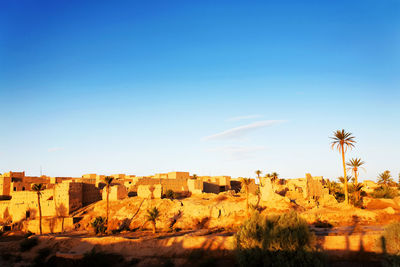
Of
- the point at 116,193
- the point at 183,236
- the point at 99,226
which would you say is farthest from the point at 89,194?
the point at 183,236

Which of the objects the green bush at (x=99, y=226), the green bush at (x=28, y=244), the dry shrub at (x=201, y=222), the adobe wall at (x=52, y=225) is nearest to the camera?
the green bush at (x=28, y=244)

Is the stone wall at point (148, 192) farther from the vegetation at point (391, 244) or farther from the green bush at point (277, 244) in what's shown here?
the vegetation at point (391, 244)

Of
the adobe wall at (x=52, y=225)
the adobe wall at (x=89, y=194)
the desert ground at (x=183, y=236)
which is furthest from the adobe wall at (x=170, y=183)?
the adobe wall at (x=52, y=225)

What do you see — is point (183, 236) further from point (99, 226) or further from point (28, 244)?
point (28, 244)

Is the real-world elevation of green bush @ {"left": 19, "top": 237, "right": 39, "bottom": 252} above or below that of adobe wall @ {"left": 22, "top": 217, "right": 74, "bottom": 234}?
below

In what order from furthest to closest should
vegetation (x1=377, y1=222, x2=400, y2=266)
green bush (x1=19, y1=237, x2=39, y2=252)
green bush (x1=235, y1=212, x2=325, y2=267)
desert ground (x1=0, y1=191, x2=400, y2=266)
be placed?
green bush (x1=19, y1=237, x2=39, y2=252) < desert ground (x1=0, y1=191, x2=400, y2=266) < green bush (x1=235, y1=212, x2=325, y2=267) < vegetation (x1=377, y1=222, x2=400, y2=266)

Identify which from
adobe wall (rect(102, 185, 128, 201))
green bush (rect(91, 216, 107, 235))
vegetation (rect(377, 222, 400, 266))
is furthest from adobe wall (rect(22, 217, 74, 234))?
vegetation (rect(377, 222, 400, 266))

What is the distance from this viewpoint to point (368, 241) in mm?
22578

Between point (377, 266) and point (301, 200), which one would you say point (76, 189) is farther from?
point (377, 266)

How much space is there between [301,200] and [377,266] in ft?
86.0

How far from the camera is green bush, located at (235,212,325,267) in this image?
1922 cm

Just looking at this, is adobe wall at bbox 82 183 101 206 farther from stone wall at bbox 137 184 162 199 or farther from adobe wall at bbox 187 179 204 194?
adobe wall at bbox 187 179 204 194

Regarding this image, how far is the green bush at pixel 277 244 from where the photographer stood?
19.2 m

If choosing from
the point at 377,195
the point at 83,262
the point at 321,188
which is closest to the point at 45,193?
the point at 83,262
